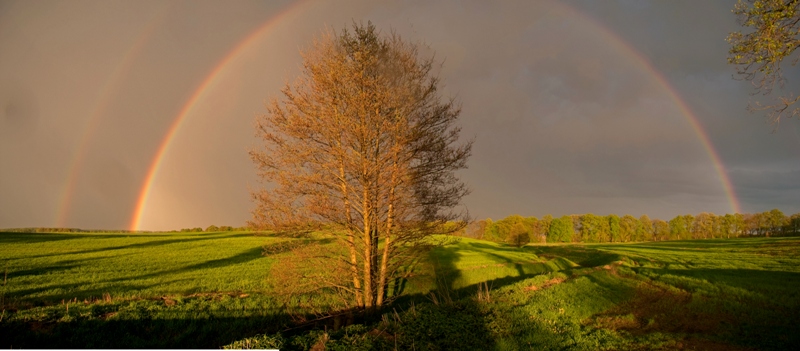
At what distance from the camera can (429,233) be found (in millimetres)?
14703

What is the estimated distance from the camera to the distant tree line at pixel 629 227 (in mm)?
126000

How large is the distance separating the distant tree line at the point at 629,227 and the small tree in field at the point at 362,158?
11186cm

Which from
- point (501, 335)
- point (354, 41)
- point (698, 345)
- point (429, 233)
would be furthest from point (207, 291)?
point (698, 345)

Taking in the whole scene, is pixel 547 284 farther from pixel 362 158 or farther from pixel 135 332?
pixel 135 332

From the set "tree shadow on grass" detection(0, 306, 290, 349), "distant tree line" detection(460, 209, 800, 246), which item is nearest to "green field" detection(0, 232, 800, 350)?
"tree shadow on grass" detection(0, 306, 290, 349)

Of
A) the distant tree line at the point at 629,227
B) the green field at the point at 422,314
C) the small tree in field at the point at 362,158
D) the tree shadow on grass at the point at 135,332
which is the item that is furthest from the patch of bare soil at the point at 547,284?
the distant tree line at the point at 629,227

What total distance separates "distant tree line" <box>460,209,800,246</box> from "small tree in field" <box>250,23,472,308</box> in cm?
11186

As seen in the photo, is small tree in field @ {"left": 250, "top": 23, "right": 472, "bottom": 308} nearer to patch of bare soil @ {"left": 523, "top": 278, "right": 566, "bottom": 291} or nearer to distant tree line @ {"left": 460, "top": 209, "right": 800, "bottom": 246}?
patch of bare soil @ {"left": 523, "top": 278, "right": 566, "bottom": 291}

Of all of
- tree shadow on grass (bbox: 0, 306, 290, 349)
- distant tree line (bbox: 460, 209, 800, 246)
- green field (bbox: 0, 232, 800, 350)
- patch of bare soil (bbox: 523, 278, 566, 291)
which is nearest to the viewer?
green field (bbox: 0, 232, 800, 350)

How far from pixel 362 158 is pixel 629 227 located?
149729 millimetres

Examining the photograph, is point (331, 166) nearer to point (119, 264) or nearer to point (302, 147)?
point (302, 147)

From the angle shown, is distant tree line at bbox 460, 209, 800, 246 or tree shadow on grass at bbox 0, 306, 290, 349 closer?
tree shadow on grass at bbox 0, 306, 290, 349

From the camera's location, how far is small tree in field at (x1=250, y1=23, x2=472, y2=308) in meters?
13.6

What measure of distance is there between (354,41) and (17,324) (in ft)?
47.4
